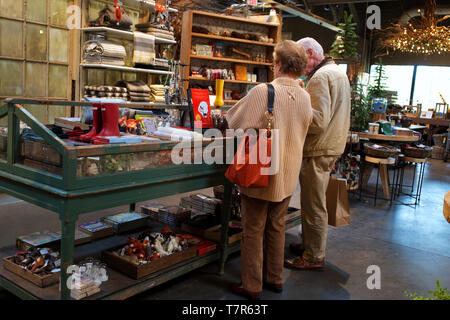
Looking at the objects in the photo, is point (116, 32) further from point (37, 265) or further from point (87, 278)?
point (87, 278)

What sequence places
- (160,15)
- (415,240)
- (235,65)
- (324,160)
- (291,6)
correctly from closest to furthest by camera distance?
(324,160) → (415,240) → (160,15) → (235,65) → (291,6)

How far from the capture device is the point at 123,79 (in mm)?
5832

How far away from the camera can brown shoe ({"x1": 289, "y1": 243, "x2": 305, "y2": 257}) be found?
369 centimetres

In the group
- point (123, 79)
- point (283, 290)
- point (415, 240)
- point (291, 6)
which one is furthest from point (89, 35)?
point (291, 6)

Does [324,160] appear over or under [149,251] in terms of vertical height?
over

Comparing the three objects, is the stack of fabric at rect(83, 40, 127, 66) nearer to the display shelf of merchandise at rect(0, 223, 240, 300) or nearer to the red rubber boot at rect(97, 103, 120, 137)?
the display shelf of merchandise at rect(0, 223, 240, 300)

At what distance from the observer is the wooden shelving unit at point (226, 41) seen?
6.80 meters

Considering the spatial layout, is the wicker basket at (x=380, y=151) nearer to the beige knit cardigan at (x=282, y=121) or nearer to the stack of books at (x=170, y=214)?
the stack of books at (x=170, y=214)

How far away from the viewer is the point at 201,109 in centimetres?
318

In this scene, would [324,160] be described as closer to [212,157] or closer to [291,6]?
[212,157]

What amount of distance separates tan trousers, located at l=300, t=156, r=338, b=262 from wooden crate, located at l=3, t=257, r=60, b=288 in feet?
6.07

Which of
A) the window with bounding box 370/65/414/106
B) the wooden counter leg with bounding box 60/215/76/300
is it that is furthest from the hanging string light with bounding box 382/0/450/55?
the wooden counter leg with bounding box 60/215/76/300
